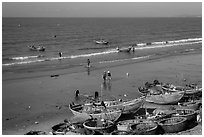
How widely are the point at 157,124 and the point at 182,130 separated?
4.52 ft

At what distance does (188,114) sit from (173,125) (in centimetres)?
173

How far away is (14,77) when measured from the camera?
3378 cm

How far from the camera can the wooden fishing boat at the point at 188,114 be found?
18422 millimetres

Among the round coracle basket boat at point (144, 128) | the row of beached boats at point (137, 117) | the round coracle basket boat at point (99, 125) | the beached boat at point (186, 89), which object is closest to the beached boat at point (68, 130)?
the row of beached boats at point (137, 117)

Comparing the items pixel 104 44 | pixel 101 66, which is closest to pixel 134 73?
pixel 101 66

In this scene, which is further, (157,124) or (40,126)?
(40,126)

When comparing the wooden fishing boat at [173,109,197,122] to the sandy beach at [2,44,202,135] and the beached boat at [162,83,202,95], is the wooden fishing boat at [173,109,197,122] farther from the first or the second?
the beached boat at [162,83,202,95]

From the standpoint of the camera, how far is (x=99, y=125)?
58.6 feet

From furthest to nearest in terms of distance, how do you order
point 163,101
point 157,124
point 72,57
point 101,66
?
point 72,57 < point 101,66 < point 163,101 < point 157,124

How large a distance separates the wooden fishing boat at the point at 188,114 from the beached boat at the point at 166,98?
2.80m

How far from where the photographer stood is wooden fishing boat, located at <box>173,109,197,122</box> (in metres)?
18.4

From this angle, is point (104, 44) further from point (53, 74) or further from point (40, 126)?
point (40, 126)

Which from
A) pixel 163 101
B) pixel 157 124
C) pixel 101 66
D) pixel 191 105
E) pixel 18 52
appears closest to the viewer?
pixel 157 124

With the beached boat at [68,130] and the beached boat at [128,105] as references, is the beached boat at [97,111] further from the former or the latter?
the beached boat at [68,130]
